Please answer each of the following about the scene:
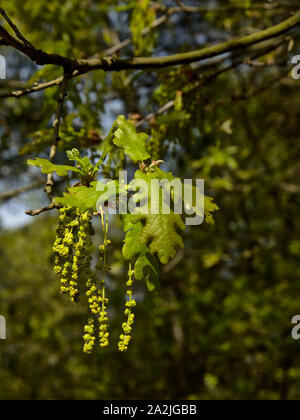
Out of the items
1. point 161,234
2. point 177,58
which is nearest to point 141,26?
point 177,58

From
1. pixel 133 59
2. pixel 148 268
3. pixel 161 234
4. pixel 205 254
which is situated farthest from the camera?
pixel 205 254

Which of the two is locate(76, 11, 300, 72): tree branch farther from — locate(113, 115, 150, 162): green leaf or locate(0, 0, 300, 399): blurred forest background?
locate(0, 0, 300, 399): blurred forest background

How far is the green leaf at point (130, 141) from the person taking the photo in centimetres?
136

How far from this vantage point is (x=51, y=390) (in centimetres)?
707

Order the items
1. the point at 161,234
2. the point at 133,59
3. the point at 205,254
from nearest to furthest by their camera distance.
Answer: the point at 161,234 < the point at 133,59 < the point at 205,254

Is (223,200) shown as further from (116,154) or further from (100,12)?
(116,154)

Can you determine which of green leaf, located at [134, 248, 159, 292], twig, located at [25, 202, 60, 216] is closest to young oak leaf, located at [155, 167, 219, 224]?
green leaf, located at [134, 248, 159, 292]

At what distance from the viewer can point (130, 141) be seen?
1393mm

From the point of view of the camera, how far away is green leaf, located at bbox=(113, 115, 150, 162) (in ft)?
4.48

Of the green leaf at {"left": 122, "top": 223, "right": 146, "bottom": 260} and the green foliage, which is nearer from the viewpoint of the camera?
the green leaf at {"left": 122, "top": 223, "right": 146, "bottom": 260}

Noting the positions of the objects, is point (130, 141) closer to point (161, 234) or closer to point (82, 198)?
point (82, 198)

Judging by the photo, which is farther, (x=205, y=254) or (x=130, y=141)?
(x=205, y=254)

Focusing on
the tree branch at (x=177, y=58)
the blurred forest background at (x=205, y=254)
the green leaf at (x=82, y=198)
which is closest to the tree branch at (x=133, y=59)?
the tree branch at (x=177, y=58)

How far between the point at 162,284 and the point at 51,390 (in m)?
3.13
